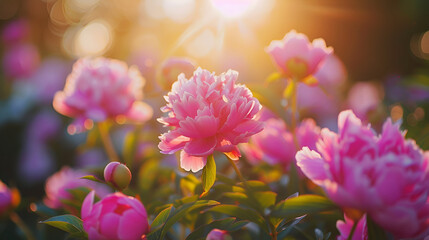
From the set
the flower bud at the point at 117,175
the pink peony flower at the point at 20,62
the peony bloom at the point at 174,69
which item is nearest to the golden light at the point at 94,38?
the pink peony flower at the point at 20,62

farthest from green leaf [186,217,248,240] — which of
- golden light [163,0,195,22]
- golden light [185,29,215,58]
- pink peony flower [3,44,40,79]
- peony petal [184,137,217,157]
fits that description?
golden light [163,0,195,22]

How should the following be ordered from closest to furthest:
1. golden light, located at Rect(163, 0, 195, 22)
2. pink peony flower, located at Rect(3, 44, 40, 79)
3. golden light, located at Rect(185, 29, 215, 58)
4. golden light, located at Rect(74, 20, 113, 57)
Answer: golden light, located at Rect(185, 29, 215, 58) → pink peony flower, located at Rect(3, 44, 40, 79) → golden light, located at Rect(163, 0, 195, 22) → golden light, located at Rect(74, 20, 113, 57)

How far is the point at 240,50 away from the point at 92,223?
1.66m

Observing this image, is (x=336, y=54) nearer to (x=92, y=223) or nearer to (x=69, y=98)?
(x=69, y=98)

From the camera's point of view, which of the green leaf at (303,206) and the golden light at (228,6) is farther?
the golden light at (228,6)

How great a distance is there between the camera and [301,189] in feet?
2.53

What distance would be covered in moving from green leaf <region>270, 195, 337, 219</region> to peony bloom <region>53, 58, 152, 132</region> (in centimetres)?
53

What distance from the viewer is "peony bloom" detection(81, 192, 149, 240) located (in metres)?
0.51

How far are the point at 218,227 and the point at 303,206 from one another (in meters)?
0.16

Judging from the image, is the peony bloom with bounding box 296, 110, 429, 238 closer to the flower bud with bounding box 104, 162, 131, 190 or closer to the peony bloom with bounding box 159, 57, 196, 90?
the flower bud with bounding box 104, 162, 131, 190

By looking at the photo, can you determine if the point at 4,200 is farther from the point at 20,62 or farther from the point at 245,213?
the point at 20,62

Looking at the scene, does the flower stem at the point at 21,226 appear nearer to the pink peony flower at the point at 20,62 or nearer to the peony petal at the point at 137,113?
the peony petal at the point at 137,113

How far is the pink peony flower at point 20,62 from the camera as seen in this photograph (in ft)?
8.06

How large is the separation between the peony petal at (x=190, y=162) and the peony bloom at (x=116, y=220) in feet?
0.29
